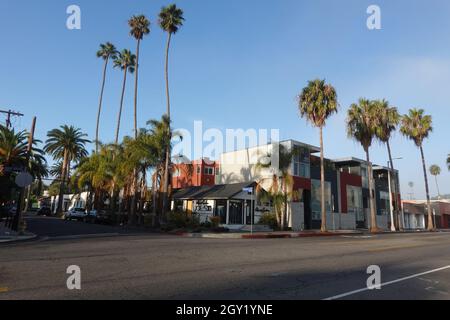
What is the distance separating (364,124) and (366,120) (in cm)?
50

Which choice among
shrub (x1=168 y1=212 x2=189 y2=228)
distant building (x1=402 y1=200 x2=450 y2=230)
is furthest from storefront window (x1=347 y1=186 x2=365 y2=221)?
shrub (x1=168 y1=212 x2=189 y2=228)

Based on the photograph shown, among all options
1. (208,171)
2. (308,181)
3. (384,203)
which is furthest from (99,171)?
(384,203)

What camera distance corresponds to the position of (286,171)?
112 ft

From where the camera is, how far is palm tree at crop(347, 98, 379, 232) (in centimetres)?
4044

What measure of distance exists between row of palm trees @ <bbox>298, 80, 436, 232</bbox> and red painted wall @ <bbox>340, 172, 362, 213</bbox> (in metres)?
2.67

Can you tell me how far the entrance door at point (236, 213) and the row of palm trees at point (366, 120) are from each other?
24.9 feet

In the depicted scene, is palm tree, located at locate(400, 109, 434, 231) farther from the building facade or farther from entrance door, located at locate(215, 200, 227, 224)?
entrance door, located at locate(215, 200, 227, 224)

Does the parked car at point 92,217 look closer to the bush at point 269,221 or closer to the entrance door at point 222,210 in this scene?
the entrance door at point 222,210

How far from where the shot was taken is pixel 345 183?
44844 millimetres

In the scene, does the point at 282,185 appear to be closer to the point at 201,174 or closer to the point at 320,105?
the point at 320,105

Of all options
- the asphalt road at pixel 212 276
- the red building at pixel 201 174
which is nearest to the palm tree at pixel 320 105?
the red building at pixel 201 174

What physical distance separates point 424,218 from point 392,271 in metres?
66.7

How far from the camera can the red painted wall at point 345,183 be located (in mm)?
43972
